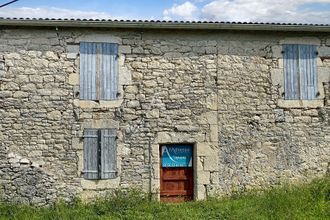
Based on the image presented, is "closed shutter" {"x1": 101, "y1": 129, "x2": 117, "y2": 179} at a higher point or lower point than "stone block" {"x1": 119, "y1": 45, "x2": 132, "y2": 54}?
lower

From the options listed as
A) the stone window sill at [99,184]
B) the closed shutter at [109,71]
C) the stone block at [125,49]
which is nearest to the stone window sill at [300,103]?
the stone block at [125,49]

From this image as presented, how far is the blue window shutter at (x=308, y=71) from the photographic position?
433 inches

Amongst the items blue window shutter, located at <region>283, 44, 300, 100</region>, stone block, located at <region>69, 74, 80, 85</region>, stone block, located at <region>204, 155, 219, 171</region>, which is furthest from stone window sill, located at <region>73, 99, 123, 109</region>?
blue window shutter, located at <region>283, 44, 300, 100</region>

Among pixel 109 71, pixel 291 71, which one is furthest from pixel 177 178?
pixel 291 71

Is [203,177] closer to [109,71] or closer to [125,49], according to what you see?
[109,71]

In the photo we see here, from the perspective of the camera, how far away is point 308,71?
1106 cm

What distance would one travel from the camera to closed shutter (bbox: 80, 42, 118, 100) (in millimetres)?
10195

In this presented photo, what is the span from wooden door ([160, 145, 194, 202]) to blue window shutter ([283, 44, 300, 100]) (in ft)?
8.95

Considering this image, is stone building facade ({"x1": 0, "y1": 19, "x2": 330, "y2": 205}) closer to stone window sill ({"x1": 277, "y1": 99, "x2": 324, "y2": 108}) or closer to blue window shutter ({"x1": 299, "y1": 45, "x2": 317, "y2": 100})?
stone window sill ({"x1": 277, "y1": 99, "x2": 324, "y2": 108})

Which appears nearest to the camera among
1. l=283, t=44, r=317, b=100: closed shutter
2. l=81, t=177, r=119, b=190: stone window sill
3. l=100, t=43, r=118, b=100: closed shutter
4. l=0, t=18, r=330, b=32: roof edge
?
l=0, t=18, r=330, b=32: roof edge

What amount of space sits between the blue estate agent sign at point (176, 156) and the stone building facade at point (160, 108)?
18 cm

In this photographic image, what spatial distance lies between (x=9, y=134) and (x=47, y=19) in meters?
2.56

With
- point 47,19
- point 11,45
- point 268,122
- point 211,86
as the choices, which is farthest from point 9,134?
point 268,122

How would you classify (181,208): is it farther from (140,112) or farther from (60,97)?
(60,97)
